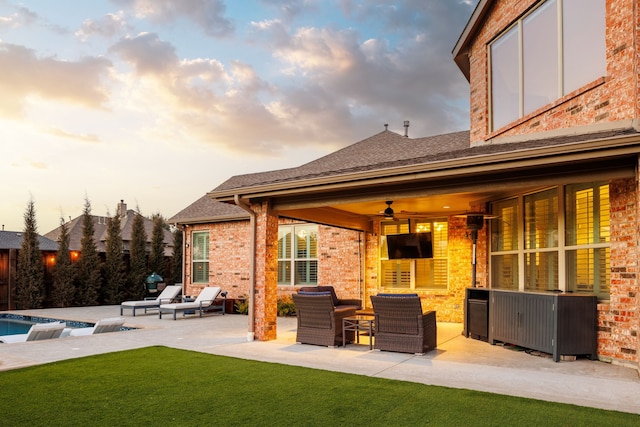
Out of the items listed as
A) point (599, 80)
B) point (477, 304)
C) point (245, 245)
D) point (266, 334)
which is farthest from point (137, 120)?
point (599, 80)

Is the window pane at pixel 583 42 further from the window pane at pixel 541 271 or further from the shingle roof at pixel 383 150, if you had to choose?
the shingle roof at pixel 383 150

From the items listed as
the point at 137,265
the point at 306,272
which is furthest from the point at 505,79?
the point at 137,265

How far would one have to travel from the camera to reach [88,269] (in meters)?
18.0

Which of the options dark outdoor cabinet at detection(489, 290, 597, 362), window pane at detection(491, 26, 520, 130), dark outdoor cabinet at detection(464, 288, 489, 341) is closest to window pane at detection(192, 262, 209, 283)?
dark outdoor cabinet at detection(464, 288, 489, 341)

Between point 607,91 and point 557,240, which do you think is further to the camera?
point 557,240

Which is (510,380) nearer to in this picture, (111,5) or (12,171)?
(111,5)

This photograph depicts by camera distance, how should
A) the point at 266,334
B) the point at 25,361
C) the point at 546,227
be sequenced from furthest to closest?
the point at 266,334, the point at 546,227, the point at 25,361

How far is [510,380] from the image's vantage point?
580 centimetres

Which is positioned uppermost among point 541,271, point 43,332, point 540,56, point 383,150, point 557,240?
point 540,56

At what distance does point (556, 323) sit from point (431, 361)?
6.05 feet

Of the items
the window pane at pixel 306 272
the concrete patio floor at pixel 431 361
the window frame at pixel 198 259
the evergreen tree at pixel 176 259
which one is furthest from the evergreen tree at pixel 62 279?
the window pane at pixel 306 272

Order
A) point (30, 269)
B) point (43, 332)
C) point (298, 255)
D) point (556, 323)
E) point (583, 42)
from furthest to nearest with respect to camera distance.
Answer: point (30, 269), point (298, 255), point (43, 332), point (583, 42), point (556, 323)

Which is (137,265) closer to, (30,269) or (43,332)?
(30,269)

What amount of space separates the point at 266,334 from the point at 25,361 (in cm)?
374
